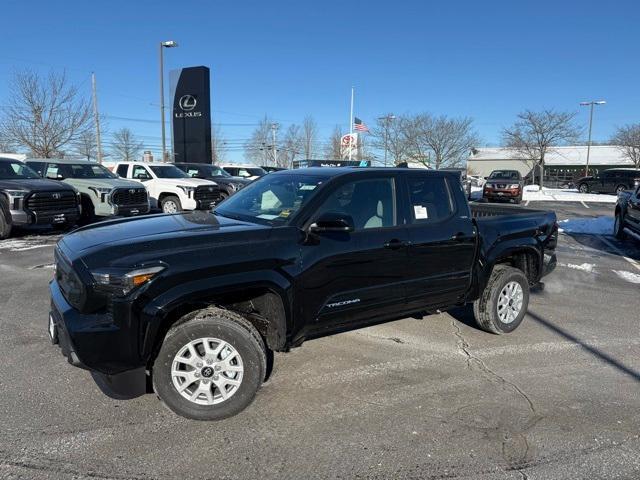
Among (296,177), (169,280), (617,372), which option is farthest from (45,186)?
(617,372)

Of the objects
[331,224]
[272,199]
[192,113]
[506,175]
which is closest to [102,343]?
[331,224]

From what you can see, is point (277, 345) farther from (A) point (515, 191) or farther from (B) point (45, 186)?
(A) point (515, 191)

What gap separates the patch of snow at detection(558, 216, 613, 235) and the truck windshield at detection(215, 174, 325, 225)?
39.8ft

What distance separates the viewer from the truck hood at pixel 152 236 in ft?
10.1

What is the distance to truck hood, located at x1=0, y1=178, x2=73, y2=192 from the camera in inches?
416

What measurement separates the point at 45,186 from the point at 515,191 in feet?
69.6

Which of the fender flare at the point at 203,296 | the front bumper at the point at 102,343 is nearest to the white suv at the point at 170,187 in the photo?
the fender flare at the point at 203,296

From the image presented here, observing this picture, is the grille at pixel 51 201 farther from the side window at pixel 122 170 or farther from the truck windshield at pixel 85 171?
the side window at pixel 122 170

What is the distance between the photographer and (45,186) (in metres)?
10.9

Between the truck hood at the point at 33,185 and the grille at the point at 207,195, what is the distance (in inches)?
143

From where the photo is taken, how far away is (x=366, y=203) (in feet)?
13.3

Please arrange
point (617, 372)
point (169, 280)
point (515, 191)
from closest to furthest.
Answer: point (169, 280) → point (617, 372) → point (515, 191)

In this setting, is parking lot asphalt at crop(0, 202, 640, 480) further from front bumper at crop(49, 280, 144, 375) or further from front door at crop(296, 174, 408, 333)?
front door at crop(296, 174, 408, 333)

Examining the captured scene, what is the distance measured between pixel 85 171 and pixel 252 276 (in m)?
11.9
